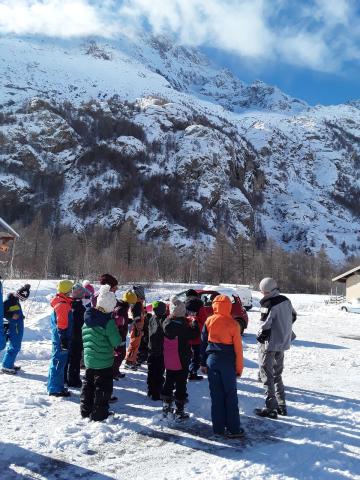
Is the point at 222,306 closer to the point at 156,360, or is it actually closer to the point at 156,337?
the point at 156,337

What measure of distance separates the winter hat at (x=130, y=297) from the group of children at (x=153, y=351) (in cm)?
19

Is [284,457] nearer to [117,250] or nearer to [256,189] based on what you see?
[117,250]

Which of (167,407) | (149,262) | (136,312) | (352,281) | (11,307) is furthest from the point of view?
(149,262)

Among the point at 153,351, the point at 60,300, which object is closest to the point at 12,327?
the point at 60,300

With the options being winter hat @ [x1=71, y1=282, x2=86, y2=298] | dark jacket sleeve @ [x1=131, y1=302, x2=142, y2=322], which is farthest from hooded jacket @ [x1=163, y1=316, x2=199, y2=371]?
dark jacket sleeve @ [x1=131, y1=302, x2=142, y2=322]

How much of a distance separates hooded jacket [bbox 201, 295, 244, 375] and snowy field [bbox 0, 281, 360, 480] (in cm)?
98

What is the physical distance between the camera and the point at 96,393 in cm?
553

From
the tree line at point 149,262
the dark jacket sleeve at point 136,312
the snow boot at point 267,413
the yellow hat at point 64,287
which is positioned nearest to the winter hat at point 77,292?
the yellow hat at point 64,287

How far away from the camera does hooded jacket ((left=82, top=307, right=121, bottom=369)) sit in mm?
5566

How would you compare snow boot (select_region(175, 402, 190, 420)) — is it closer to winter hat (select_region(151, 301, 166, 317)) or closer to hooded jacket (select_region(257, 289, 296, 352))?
hooded jacket (select_region(257, 289, 296, 352))

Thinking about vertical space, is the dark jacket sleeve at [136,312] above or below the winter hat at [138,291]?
below

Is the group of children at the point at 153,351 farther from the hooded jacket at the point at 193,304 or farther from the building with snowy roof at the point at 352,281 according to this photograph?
the building with snowy roof at the point at 352,281

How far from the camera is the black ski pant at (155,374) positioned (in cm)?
667

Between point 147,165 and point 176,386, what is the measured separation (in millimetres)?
108865
